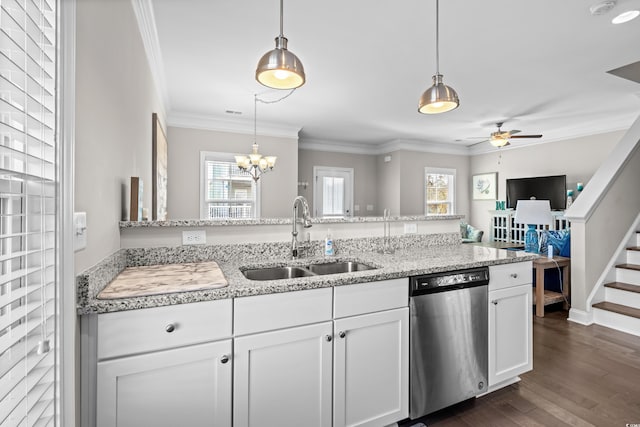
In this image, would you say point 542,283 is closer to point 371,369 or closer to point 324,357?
point 371,369

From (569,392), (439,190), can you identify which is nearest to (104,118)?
(569,392)

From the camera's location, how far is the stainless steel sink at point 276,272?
Result: 6.04 ft

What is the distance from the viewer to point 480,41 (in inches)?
104

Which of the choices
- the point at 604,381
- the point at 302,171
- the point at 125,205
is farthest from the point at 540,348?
the point at 302,171

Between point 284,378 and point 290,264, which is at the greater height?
point 290,264

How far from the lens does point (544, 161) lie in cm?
626

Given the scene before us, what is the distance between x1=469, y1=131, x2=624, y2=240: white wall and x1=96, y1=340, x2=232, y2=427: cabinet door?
6.59 m

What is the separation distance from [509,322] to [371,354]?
1.06 metres

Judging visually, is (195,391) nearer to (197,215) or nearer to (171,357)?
(171,357)

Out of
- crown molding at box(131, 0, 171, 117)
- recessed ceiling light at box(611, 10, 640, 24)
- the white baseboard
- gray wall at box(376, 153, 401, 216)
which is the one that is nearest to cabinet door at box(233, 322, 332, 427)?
crown molding at box(131, 0, 171, 117)

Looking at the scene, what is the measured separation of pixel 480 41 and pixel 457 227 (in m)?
1.58

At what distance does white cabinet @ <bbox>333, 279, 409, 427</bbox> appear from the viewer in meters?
1.50

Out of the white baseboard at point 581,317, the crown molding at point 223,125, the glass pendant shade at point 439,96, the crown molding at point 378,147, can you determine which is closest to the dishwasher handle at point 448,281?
the glass pendant shade at point 439,96

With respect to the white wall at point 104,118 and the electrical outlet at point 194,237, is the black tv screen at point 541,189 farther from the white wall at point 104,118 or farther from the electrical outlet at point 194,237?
the white wall at point 104,118
